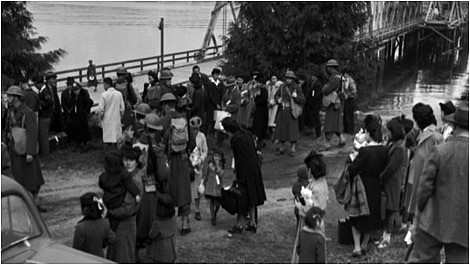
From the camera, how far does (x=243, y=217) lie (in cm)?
750

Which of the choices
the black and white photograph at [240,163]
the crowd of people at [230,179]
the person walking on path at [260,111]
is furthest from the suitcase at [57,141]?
the person walking on path at [260,111]

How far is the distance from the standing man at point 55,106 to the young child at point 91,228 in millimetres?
5337

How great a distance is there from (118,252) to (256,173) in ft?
6.89

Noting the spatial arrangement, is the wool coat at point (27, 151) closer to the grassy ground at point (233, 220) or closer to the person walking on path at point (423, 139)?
the grassy ground at point (233, 220)

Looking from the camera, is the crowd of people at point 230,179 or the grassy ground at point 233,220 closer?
the crowd of people at point 230,179

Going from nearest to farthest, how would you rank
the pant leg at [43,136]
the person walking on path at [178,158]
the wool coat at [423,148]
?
1. the wool coat at [423,148]
2. the person walking on path at [178,158]
3. the pant leg at [43,136]

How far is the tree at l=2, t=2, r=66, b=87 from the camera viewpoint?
11.7m

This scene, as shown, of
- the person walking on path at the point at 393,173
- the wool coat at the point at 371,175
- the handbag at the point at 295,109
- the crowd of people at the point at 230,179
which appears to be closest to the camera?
the crowd of people at the point at 230,179

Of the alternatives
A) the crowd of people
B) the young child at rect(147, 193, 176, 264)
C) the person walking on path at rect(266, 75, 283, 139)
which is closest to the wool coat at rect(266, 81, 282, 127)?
the person walking on path at rect(266, 75, 283, 139)

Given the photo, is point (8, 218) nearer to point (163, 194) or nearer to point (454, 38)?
point (163, 194)

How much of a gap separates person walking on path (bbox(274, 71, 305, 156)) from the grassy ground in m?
0.41

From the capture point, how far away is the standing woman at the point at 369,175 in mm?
6504

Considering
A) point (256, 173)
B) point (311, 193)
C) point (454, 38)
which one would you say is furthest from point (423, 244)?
point (454, 38)

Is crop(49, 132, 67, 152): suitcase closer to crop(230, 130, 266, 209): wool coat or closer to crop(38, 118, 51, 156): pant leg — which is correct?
crop(38, 118, 51, 156): pant leg
